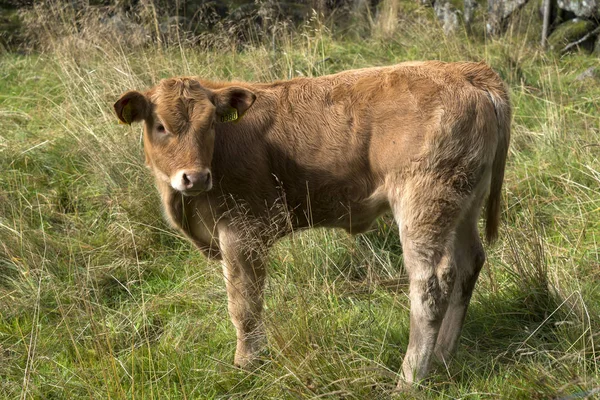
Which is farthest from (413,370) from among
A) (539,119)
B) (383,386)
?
(539,119)

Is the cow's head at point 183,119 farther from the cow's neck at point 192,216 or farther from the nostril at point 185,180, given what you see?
the cow's neck at point 192,216

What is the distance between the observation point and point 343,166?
4.75m

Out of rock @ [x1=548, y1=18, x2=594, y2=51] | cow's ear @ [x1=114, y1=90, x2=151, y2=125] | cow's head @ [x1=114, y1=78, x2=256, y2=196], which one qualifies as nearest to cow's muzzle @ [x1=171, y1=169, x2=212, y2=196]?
cow's head @ [x1=114, y1=78, x2=256, y2=196]

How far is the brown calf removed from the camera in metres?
4.46

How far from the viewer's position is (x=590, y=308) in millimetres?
4602

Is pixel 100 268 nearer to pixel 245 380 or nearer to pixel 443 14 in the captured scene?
pixel 245 380

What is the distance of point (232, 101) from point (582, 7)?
768cm

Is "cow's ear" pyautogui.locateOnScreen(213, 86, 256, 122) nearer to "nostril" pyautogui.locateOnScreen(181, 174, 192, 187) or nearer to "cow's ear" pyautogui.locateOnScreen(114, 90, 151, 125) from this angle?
"cow's ear" pyautogui.locateOnScreen(114, 90, 151, 125)

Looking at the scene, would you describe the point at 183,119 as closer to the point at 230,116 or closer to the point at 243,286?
the point at 230,116

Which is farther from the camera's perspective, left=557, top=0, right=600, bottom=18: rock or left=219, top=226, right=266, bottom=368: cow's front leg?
left=557, top=0, right=600, bottom=18: rock

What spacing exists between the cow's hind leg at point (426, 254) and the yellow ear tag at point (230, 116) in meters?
1.08

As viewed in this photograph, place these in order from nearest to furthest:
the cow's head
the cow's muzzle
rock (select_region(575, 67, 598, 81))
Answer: the cow's muzzle → the cow's head → rock (select_region(575, 67, 598, 81))

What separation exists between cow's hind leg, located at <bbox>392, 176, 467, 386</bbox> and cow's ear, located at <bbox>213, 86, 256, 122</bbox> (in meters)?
1.03

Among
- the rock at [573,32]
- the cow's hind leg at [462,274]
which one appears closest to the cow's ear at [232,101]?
the cow's hind leg at [462,274]
